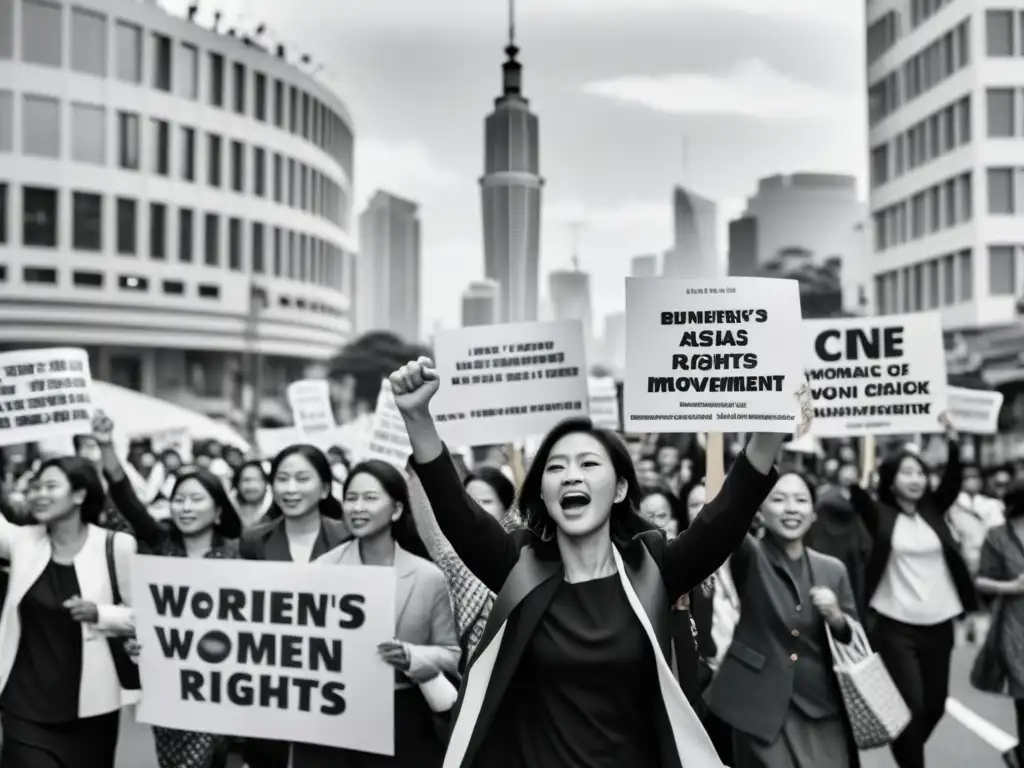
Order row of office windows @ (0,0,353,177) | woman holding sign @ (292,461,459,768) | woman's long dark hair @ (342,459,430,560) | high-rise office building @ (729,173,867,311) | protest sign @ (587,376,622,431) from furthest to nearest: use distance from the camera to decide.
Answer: high-rise office building @ (729,173,867,311), row of office windows @ (0,0,353,177), protest sign @ (587,376,622,431), woman's long dark hair @ (342,459,430,560), woman holding sign @ (292,461,459,768)

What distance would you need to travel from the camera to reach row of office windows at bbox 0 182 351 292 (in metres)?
53.6

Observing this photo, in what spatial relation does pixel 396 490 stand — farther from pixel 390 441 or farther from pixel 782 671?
pixel 390 441

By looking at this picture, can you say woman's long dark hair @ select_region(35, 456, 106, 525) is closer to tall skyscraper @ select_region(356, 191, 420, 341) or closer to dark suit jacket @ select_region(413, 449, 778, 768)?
dark suit jacket @ select_region(413, 449, 778, 768)

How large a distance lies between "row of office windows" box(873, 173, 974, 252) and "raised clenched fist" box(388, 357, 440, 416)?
5076 centimetres

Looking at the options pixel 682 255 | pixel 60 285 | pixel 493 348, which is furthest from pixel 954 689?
pixel 682 255

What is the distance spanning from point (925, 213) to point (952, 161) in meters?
3.11

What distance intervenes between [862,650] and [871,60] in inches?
2406

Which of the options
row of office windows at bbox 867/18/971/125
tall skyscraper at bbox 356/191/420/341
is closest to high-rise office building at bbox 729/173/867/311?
tall skyscraper at bbox 356/191/420/341

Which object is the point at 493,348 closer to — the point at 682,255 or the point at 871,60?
the point at 871,60

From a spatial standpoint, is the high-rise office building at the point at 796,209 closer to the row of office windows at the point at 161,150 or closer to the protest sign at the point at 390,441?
the row of office windows at the point at 161,150

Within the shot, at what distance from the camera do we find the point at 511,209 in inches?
1001

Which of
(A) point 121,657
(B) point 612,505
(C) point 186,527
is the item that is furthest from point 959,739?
(B) point 612,505

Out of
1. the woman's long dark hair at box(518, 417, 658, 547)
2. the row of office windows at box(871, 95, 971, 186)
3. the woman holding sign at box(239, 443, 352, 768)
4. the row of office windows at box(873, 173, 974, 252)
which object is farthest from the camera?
the row of office windows at box(871, 95, 971, 186)

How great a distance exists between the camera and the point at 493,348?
770 centimetres
